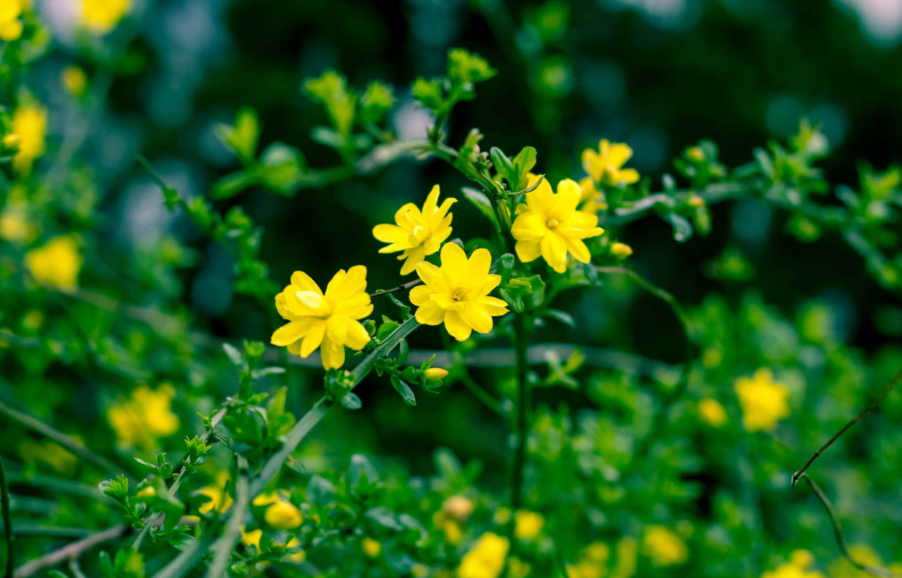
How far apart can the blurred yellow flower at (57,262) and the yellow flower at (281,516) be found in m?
1.43

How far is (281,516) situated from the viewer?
2.33 ft

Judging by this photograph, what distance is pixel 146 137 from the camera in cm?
532

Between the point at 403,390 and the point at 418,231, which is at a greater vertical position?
the point at 418,231

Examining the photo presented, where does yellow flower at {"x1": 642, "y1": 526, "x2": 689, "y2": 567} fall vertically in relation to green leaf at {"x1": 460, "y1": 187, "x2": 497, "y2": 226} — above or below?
below

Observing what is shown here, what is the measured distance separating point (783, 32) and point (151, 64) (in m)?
6.29

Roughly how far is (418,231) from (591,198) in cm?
29

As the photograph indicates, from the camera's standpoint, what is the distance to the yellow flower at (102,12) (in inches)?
68.1

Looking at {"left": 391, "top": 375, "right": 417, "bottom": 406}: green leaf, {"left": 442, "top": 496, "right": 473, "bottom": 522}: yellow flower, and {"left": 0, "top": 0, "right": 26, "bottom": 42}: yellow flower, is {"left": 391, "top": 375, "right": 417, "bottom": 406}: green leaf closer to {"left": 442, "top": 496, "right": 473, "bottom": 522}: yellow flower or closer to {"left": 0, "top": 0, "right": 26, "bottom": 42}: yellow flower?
{"left": 442, "top": 496, "right": 473, "bottom": 522}: yellow flower

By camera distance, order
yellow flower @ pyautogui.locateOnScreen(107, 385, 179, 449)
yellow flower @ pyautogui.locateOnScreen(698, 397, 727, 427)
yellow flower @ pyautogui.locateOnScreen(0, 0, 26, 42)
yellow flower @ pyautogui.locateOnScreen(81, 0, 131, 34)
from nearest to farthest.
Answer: yellow flower @ pyautogui.locateOnScreen(0, 0, 26, 42) < yellow flower @ pyautogui.locateOnScreen(107, 385, 179, 449) < yellow flower @ pyautogui.locateOnScreen(698, 397, 727, 427) < yellow flower @ pyautogui.locateOnScreen(81, 0, 131, 34)

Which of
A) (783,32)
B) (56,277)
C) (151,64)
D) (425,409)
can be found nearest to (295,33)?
(151,64)

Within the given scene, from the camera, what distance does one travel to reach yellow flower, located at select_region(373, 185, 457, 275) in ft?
2.05

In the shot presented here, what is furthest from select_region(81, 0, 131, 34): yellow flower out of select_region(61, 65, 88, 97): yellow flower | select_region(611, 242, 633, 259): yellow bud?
select_region(611, 242, 633, 259): yellow bud

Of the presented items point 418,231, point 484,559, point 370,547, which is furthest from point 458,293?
point 484,559

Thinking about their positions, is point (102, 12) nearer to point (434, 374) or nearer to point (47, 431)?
point (47, 431)
